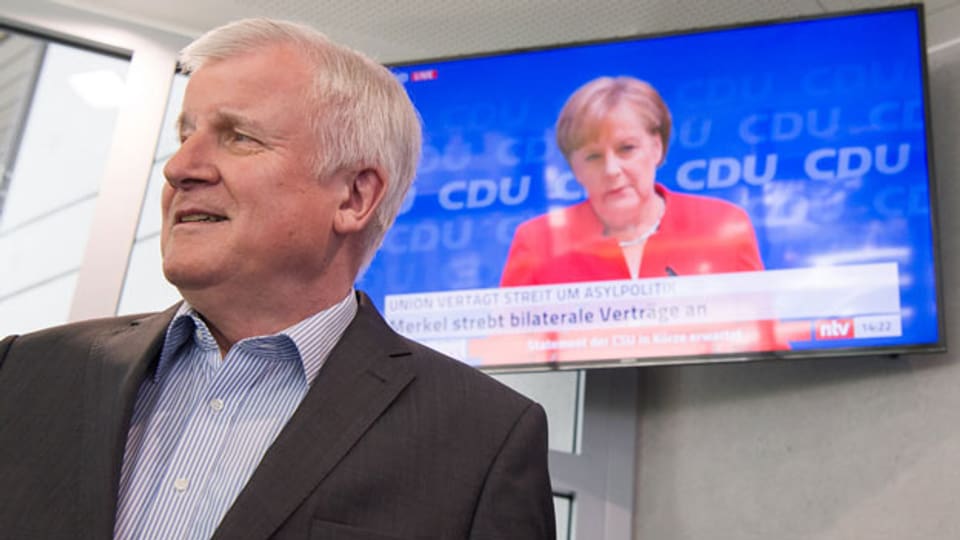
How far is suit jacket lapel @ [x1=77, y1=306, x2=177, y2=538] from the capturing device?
3.99 feet

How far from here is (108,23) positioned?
3695 millimetres

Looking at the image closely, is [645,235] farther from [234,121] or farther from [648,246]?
[234,121]

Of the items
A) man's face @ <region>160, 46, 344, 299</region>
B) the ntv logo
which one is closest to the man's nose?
man's face @ <region>160, 46, 344, 299</region>

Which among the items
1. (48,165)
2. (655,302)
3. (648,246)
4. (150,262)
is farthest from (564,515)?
(48,165)

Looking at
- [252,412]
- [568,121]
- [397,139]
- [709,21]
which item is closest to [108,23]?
[568,121]

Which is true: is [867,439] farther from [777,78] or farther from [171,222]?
[171,222]

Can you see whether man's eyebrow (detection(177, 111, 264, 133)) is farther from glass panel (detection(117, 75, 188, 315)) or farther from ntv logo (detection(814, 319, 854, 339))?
glass panel (detection(117, 75, 188, 315))

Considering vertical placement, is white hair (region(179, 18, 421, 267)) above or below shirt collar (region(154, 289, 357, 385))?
above

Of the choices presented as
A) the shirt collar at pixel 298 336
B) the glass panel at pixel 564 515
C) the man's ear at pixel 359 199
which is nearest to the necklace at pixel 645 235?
the glass panel at pixel 564 515

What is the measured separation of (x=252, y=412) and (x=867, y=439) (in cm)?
188

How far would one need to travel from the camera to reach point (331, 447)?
130 centimetres

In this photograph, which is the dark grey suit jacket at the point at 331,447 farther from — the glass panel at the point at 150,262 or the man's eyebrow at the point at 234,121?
the glass panel at the point at 150,262

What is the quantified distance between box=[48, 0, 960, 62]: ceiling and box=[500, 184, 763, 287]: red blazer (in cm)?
68

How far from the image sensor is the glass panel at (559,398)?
127 inches
